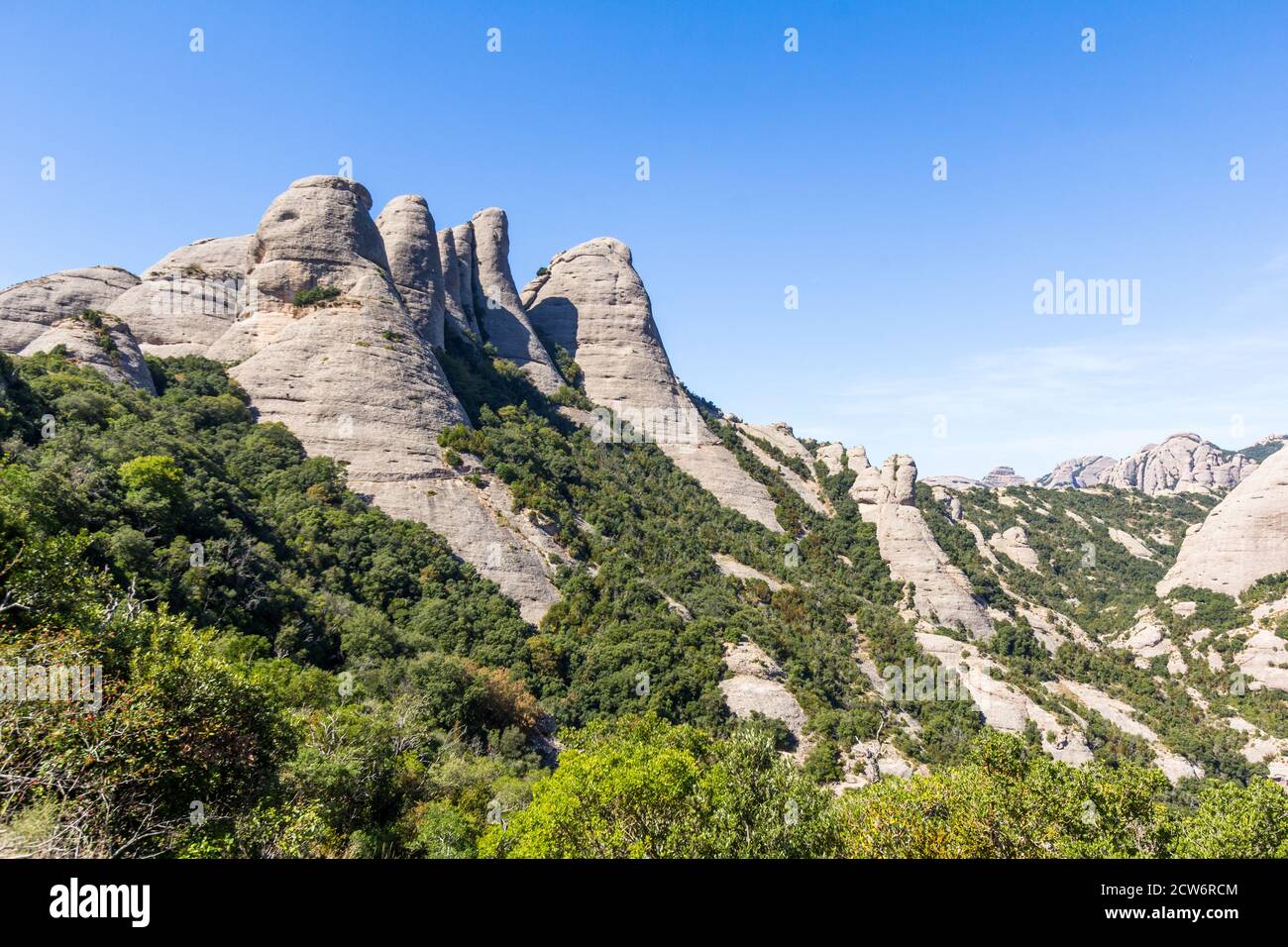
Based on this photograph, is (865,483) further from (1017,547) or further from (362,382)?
(362,382)

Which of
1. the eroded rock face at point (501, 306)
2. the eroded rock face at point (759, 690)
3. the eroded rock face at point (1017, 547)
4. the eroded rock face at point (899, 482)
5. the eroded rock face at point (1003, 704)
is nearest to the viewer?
the eroded rock face at point (759, 690)

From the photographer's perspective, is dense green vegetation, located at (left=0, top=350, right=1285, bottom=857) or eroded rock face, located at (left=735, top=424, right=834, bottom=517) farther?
eroded rock face, located at (left=735, top=424, right=834, bottom=517)

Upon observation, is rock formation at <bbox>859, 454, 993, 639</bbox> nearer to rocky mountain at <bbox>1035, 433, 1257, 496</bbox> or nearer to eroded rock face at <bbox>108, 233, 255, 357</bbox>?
eroded rock face at <bbox>108, 233, 255, 357</bbox>

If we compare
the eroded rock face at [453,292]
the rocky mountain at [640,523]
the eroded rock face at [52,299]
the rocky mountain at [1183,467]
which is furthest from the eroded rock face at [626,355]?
the rocky mountain at [1183,467]

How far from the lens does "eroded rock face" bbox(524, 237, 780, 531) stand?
68.7 metres

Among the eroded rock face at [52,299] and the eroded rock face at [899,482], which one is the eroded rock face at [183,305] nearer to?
the eroded rock face at [52,299]

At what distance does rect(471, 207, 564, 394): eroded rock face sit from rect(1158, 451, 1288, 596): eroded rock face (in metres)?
72.7

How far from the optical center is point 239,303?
57.2 metres

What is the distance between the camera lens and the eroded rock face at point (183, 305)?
53.6 metres

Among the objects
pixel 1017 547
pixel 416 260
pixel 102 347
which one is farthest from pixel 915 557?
pixel 102 347

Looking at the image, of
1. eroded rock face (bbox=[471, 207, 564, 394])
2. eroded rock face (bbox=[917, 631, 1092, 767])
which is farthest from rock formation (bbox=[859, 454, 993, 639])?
eroded rock face (bbox=[471, 207, 564, 394])

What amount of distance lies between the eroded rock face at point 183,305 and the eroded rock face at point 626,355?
3540 centimetres
